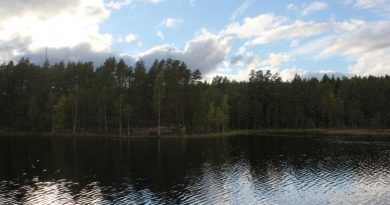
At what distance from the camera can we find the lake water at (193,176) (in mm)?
46875

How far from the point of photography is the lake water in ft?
154

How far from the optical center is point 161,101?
13875cm

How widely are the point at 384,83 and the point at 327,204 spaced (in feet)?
500

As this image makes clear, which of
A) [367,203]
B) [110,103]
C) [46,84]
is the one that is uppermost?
[46,84]

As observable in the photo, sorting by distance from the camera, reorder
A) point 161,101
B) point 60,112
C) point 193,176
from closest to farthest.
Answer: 1. point 193,176
2. point 161,101
3. point 60,112

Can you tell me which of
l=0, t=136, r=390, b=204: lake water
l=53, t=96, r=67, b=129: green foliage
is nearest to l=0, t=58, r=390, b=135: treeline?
l=53, t=96, r=67, b=129: green foliage

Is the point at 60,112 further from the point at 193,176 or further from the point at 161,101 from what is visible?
the point at 193,176

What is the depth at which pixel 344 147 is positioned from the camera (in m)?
103

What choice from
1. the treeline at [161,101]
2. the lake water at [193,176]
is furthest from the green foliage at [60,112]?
the lake water at [193,176]

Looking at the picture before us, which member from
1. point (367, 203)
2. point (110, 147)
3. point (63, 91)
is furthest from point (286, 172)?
point (63, 91)

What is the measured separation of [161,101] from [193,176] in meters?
79.2

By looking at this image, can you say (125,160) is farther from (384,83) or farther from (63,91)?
(384,83)

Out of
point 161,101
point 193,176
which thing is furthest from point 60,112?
point 193,176

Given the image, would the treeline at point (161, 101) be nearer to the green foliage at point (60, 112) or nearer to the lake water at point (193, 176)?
the green foliage at point (60, 112)
